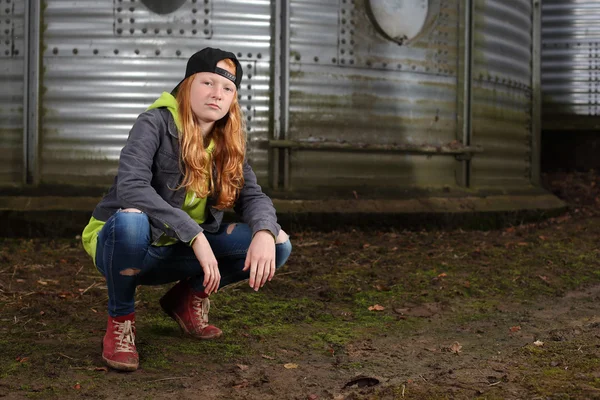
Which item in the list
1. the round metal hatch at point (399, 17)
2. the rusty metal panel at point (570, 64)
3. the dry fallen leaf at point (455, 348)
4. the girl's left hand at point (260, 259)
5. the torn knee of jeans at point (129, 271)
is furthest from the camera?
the rusty metal panel at point (570, 64)

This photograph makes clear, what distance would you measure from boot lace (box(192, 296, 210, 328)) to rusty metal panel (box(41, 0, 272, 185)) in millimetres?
3822

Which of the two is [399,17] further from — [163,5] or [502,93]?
[163,5]

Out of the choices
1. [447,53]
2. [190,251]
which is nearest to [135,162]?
[190,251]

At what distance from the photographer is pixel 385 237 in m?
7.28

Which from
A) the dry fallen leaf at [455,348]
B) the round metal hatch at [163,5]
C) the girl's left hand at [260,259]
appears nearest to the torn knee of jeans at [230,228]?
the girl's left hand at [260,259]

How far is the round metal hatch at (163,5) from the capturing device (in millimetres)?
7234

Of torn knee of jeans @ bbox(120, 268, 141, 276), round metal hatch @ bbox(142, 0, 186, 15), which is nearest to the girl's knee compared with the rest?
torn knee of jeans @ bbox(120, 268, 141, 276)

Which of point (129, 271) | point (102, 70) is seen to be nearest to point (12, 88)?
point (102, 70)

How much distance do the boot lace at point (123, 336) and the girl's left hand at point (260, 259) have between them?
0.61 meters

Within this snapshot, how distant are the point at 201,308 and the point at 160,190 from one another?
737mm

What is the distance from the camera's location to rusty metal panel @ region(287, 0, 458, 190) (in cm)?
759

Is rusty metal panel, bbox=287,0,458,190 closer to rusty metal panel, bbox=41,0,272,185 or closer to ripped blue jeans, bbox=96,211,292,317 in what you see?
rusty metal panel, bbox=41,0,272,185

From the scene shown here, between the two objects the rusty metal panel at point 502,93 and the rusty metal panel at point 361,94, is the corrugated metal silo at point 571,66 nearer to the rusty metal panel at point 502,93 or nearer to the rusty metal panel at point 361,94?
the rusty metal panel at point 502,93

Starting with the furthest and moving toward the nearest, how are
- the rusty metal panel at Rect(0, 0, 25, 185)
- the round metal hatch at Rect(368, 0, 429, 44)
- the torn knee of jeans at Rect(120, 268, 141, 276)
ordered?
the round metal hatch at Rect(368, 0, 429, 44) < the rusty metal panel at Rect(0, 0, 25, 185) < the torn knee of jeans at Rect(120, 268, 141, 276)
